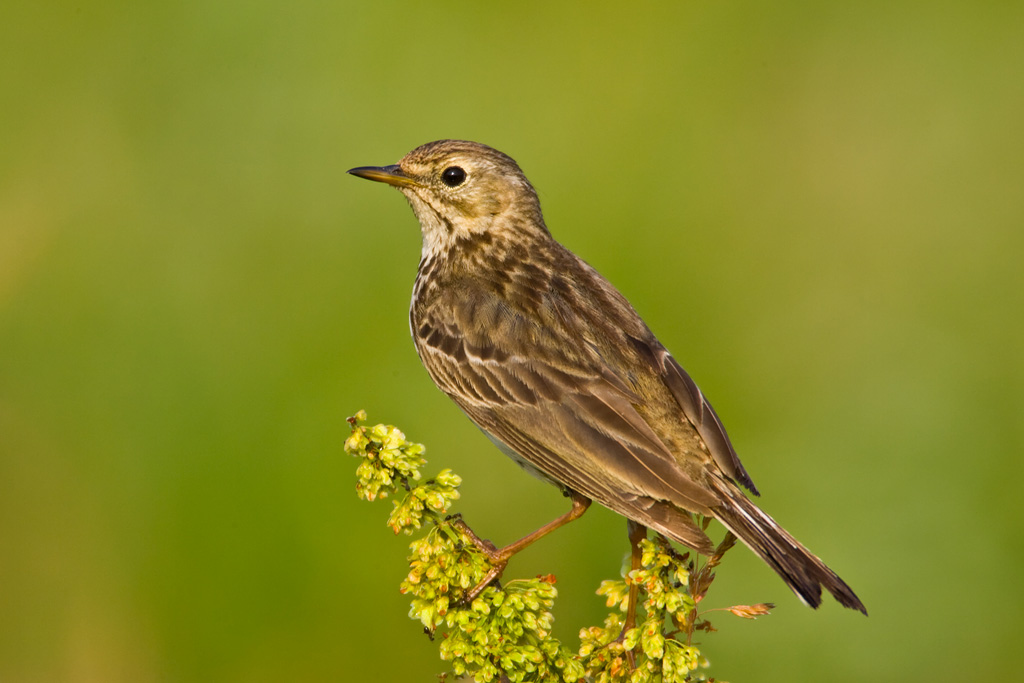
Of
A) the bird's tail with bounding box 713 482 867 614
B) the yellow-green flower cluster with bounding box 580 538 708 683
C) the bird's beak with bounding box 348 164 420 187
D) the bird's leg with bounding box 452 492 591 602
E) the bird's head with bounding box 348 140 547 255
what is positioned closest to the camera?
the yellow-green flower cluster with bounding box 580 538 708 683

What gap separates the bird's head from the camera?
6652mm

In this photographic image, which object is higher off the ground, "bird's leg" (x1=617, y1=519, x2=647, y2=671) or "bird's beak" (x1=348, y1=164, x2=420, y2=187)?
"bird's beak" (x1=348, y1=164, x2=420, y2=187)

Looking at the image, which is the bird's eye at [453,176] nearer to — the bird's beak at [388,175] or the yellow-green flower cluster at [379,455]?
the bird's beak at [388,175]

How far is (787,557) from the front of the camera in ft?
15.2

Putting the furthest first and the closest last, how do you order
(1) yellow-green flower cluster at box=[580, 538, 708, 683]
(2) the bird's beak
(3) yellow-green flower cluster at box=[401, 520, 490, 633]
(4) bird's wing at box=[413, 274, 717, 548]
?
(2) the bird's beak → (4) bird's wing at box=[413, 274, 717, 548] → (3) yellow-green flower cluster at box=[401, 520, 490, 633] → (1) yellow-green flower cluster at box=[580, 538, 708, 683]

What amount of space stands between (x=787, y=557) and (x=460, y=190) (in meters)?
2.92

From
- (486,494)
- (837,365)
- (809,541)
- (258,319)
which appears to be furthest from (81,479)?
(837,365)

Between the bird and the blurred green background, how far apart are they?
1.63 meters

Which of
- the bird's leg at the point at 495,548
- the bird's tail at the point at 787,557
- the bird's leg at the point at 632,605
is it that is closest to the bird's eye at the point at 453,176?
the bird's leg at the point at 495,548

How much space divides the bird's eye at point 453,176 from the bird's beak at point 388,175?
149mm

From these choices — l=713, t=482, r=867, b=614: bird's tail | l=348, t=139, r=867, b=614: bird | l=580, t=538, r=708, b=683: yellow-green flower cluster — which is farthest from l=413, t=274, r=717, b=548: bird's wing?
l=580, t=538, r=708, b=683: yellow-green flower cluster

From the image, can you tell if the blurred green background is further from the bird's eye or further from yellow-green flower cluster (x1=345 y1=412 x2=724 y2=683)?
yellow-green flower cluster (x1=345 y1=412 x2=724 y2=683)

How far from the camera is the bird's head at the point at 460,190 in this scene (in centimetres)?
665

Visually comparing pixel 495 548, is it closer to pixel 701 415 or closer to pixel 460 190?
pixel 701 415
